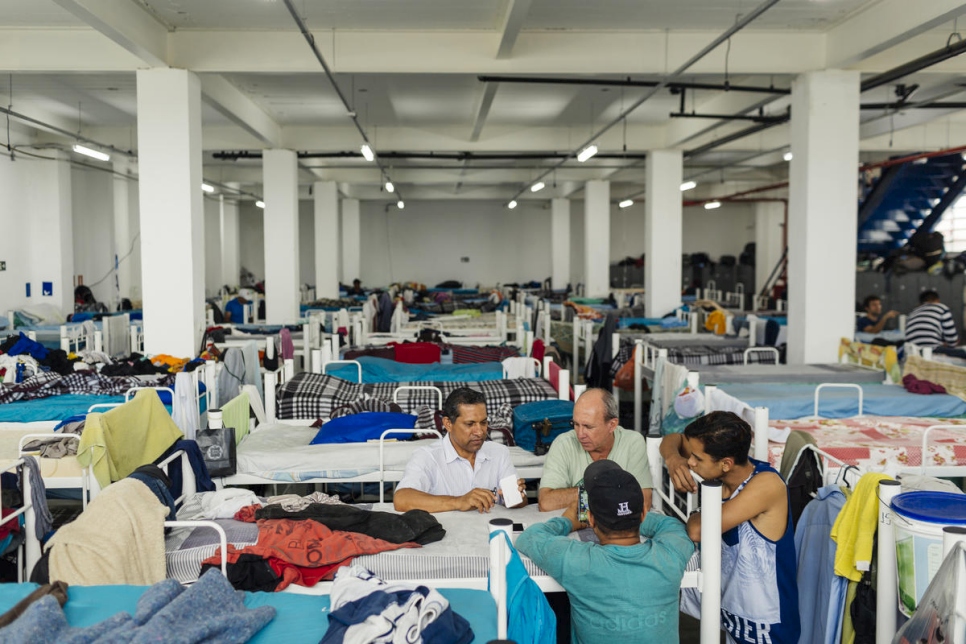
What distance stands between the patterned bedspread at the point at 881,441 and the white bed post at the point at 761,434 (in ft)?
2.16

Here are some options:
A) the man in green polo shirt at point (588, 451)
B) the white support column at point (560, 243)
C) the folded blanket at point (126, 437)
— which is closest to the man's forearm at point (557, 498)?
the man in green polo shirt at point (588, 451)

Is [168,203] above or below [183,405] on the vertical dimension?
above

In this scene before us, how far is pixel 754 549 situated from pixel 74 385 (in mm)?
7202

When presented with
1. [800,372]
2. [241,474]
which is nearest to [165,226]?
[241,474]

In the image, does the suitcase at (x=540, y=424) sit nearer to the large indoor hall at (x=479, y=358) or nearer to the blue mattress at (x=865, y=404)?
the large indoor hall at (x=479, y=358)

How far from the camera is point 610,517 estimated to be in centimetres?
331

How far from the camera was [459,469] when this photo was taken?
4.84m

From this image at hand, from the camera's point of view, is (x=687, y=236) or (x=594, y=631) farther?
(x=687, y=236)

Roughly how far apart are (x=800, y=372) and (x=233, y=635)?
25.8ft

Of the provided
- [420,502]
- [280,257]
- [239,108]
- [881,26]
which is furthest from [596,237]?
[420,502]

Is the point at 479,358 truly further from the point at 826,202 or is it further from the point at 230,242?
the point at 230,242

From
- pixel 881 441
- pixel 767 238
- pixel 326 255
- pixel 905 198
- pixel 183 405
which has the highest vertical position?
pixel 905 198

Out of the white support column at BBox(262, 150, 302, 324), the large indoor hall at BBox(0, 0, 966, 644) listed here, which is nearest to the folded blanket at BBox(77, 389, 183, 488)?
the large indoor hall at BBox(0, 0, 966, 644)

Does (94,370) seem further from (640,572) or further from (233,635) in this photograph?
(640,572)
